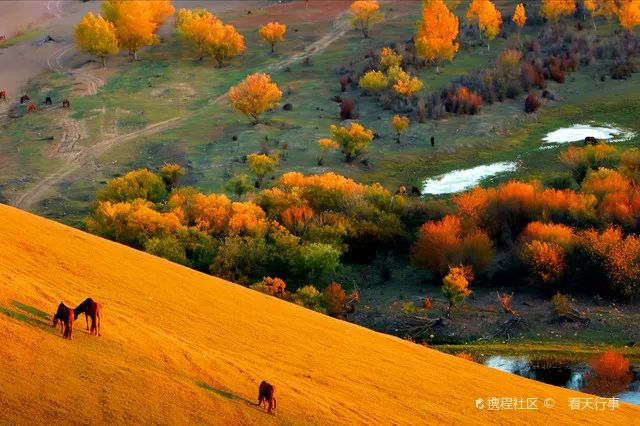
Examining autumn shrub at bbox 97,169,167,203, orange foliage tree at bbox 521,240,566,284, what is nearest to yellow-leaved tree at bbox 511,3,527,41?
autumn shrub at bbox 97,169,167,203

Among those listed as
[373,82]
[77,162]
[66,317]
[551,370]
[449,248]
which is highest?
[66,317]

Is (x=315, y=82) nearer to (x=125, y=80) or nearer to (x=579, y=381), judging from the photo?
(x=125, y=80)

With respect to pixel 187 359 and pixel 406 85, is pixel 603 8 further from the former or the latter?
pixel 187 359

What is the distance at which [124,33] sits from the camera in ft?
375

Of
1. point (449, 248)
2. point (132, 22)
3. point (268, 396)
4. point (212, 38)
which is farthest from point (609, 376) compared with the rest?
point (132, 22)

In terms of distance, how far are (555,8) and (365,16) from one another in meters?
23.4

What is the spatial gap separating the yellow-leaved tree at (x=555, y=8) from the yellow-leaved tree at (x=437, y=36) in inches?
595

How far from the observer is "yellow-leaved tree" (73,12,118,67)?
111688 millimetres

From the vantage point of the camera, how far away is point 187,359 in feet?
92.0

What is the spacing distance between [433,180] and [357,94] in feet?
85.3

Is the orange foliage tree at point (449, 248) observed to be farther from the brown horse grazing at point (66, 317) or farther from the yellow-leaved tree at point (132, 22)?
the yellow-leaved tree at point (132, 22)

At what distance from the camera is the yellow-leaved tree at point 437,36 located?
104 meters

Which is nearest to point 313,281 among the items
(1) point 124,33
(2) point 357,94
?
(2) point 357,94

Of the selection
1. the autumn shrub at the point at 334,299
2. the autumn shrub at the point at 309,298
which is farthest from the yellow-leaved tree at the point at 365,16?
the autumn shrub at the point at 309,298
